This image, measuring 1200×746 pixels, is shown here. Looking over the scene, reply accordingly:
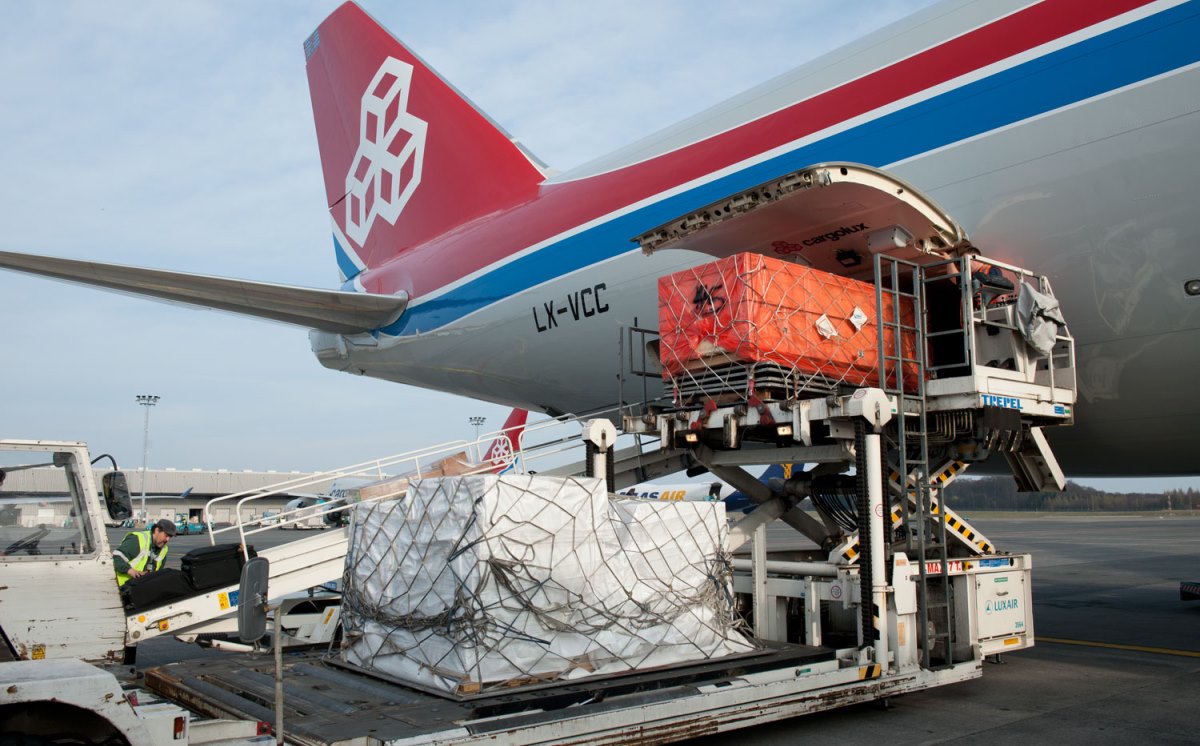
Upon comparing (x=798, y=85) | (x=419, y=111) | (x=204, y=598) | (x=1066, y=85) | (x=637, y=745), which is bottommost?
(x=637, y=745)

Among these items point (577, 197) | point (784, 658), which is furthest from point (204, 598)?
point (577, 197)

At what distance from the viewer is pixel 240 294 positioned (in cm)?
1166

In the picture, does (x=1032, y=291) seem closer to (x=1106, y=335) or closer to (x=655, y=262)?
(x=1106, y=335)

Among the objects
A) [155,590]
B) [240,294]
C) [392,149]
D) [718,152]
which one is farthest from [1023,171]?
[392,149]

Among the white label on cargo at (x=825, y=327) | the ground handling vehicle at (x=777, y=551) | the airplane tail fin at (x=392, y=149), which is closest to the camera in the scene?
the ground handling vehicle at (x=777, y=551)

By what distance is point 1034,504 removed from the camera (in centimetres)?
10769

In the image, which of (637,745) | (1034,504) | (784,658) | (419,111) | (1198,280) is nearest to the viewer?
(637,745)

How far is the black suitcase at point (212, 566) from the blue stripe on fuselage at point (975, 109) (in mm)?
5277

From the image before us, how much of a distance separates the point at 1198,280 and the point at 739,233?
3550mm

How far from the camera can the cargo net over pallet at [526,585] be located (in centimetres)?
555

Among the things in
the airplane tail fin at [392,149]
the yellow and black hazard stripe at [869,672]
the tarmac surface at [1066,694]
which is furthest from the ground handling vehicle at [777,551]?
the airplane tail fin at [392,149]

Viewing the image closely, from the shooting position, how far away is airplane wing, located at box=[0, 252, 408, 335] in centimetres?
977

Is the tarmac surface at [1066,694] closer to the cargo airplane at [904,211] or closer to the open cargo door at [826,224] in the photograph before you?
the cargo airplane at [904,211]

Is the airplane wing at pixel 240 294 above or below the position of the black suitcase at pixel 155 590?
above
